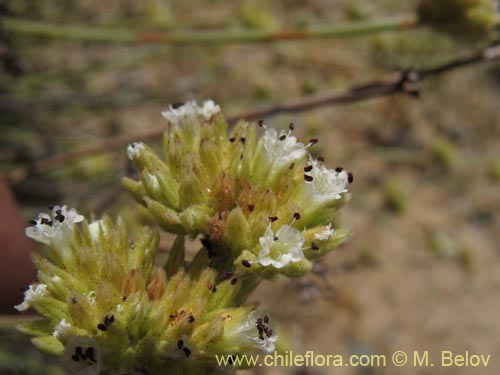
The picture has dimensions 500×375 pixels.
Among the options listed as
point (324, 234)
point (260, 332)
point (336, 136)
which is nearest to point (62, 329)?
point (260, 332)

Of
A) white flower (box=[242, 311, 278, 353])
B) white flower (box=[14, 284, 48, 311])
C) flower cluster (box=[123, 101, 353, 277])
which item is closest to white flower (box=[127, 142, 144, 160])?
flower cluster (box=[123, 101, 353, 277])

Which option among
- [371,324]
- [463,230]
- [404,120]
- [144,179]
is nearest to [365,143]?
[404,120]

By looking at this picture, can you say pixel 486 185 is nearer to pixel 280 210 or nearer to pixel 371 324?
pixel 371 324

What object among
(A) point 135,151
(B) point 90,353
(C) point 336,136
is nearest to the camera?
(B) point 90,353

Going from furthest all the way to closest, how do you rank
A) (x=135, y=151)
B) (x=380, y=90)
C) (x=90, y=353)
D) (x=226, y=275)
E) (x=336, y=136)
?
1. (x=336, y=136)
2. (x=380, y=90)
3. (x=135, y=151)
4. (x=226, y=275)
5. (x=90, y=353)

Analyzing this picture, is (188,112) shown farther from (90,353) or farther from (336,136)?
(336,136)

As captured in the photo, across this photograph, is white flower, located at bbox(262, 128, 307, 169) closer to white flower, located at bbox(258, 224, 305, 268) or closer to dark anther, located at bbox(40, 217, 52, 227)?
white flower, located at bbox(258, 224, 305, 268)

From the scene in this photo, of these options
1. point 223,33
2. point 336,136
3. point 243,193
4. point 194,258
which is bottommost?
point 194,258
